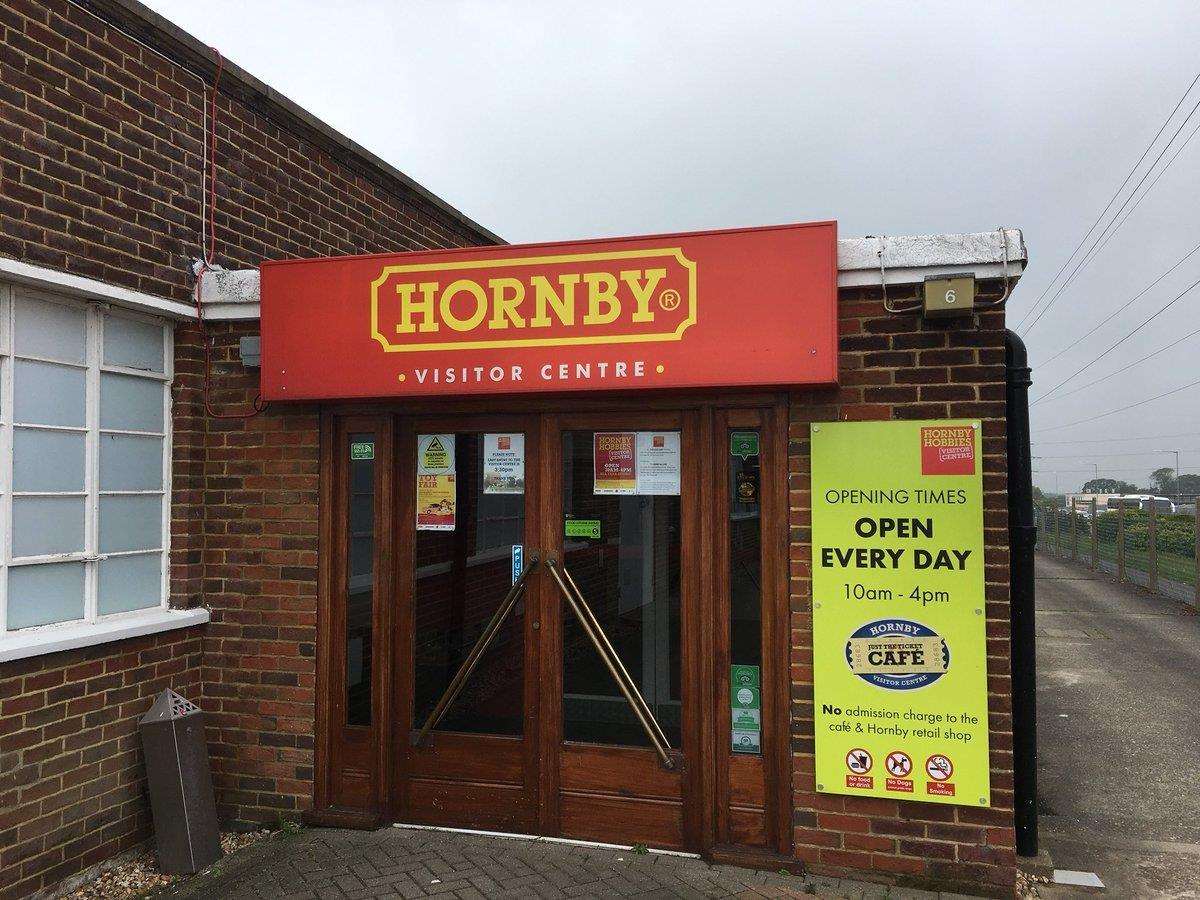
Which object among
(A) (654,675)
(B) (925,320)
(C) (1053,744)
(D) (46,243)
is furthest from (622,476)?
(C) (1053,744)

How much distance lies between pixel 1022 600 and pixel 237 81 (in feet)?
18.6

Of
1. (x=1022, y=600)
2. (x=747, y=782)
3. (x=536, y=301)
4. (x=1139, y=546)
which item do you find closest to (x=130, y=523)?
(x=536, y=301)

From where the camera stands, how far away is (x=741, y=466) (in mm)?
4418

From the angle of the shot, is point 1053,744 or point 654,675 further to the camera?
point 1053,744

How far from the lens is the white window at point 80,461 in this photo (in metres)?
4.01

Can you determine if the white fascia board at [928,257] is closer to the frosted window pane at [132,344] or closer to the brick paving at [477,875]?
the brick paving at [477,875]

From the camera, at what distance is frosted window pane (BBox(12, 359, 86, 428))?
13.3ft

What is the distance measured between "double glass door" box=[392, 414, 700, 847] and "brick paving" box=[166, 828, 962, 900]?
17 centimetres

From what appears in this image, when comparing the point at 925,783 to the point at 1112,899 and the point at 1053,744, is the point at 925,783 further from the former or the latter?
the point at 1053,744

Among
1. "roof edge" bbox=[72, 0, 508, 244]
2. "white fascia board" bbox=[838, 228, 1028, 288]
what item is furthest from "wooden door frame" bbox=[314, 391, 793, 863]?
"roof edge" bbox=[72, 0, 508, 244]

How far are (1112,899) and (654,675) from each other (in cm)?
247

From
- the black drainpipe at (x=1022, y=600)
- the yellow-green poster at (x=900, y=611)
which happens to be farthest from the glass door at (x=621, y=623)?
the black drainpipe at (x=1022, y=600)

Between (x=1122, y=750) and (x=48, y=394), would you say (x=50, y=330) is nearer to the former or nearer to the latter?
(x=48, y=394)

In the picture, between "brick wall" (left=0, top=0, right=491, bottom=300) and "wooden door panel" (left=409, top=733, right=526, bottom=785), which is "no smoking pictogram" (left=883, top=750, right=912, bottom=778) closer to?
"wooden door panel" (left=409, top=733, right=526, bottom=785)
